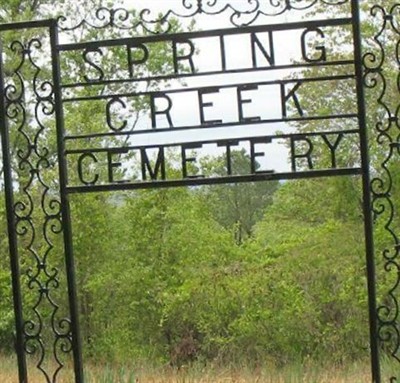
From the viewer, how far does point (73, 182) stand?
33.9 feet

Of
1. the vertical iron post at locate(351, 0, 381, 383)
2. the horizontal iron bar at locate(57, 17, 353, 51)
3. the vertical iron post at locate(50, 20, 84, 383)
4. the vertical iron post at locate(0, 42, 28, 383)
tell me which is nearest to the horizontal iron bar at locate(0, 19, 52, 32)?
the vertical iron post at locate(50, 20, 84, 383)

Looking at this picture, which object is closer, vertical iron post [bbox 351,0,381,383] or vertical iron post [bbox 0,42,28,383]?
vertical iron post [bbox 351,0,381,383]

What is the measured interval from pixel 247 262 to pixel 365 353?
1543mm

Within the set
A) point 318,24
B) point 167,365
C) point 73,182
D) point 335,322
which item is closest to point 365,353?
point 335,322

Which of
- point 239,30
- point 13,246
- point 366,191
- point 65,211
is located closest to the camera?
point 366,191

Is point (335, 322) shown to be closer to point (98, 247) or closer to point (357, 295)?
point (357, 295)

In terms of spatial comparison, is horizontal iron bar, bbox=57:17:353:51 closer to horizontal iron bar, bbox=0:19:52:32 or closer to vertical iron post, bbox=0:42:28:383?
horizontal iron bar, bbox=0:19:52:32

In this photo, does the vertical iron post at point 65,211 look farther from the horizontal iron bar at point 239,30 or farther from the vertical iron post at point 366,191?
the vertical iron post at point 366,191

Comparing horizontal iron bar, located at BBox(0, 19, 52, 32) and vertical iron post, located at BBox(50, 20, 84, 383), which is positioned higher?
horizontal iron bar, located at BBox(0, 19, 52, 32)

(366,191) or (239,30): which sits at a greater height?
(239,30)

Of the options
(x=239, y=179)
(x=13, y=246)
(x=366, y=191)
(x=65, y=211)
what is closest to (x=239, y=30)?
(x=239, y=179)

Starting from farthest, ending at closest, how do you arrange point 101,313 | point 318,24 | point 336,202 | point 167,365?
point 101,313, point 336,202, point 167,365, point 318,24

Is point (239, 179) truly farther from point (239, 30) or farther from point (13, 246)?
point (13, 246)

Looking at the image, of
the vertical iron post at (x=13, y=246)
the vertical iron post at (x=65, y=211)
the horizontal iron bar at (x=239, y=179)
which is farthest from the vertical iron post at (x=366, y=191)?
the vertical iron post at (x=13, y=246)
